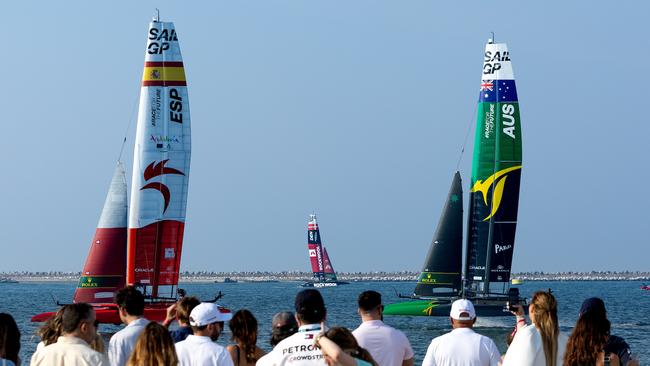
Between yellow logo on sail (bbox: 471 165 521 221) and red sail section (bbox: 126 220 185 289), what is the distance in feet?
46.5

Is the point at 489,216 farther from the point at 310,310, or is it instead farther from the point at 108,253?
the point at 310,310

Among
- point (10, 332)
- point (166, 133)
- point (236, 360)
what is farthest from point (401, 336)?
point (166, 133)

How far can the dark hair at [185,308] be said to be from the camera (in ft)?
30.7

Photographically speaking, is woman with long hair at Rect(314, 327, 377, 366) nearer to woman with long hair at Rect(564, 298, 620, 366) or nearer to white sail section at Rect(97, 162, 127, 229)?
woman with long hair at Rect(564, 298, 620, 366)

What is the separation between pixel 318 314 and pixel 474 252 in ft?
136

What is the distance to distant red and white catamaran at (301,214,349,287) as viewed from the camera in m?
136

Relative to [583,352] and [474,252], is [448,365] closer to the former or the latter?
[583,352]

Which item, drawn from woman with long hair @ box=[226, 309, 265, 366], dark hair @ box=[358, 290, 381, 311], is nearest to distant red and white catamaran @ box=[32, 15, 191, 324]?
woman with long hair @ box=[226, 309, 265, 366]

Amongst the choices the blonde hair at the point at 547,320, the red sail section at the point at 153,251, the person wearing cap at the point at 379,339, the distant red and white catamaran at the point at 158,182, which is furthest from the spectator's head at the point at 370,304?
the red sail section at the point at 153,251

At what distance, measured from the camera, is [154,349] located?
23.7ft

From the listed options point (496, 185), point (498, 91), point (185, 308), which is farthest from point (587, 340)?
point (498, 91)

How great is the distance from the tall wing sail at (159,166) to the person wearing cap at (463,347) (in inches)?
1130

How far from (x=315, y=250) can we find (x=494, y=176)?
9339 centimetres

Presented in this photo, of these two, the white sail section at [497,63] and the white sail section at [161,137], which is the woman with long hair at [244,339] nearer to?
the white sail section at [161,137]
